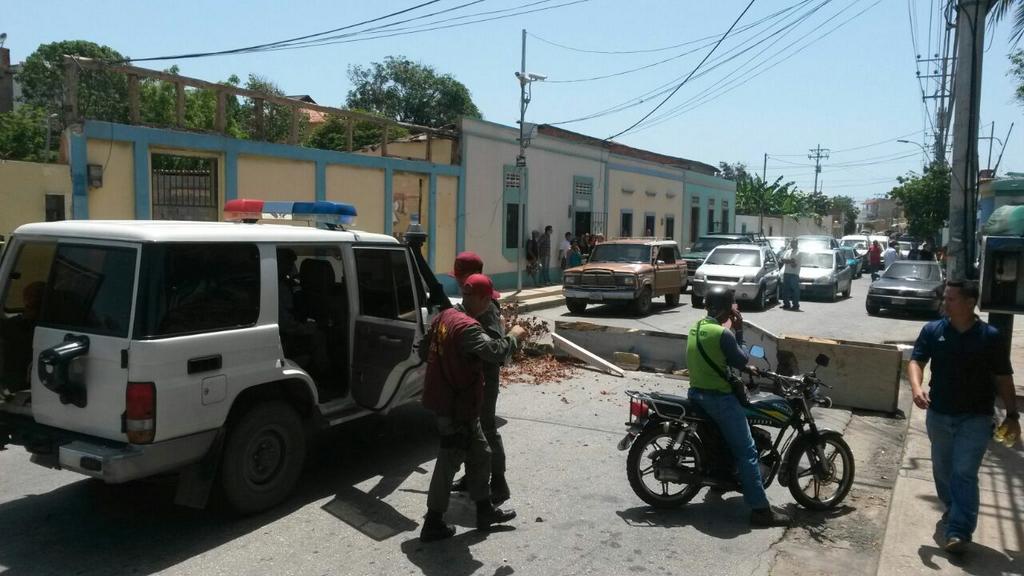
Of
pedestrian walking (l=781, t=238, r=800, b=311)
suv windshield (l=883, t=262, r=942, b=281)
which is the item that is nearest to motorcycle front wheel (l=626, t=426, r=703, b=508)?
pedestrian walking (l=781, t=238, r=800, b=311)

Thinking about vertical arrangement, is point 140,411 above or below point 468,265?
below

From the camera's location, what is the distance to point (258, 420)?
5266mm

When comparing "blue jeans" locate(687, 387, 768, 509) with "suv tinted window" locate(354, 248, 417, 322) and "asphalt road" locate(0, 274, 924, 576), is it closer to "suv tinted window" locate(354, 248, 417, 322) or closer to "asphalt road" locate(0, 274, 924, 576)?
"asphalt road" locate(0, 274, 924, 576)

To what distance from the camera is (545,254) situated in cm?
2531

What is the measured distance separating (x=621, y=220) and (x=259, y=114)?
1829 cm

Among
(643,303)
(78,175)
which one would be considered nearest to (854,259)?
(643,303)

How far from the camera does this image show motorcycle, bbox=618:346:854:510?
18.1 feet

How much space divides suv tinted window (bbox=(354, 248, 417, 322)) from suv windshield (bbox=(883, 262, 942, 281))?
17096 mm

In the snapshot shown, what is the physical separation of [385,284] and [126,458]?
2.66m

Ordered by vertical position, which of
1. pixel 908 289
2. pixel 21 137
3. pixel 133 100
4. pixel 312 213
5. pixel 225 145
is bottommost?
pixel 908 289

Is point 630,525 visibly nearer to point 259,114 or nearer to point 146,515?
point 146,515

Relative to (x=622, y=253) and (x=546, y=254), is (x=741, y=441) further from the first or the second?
(x=546, y=254)

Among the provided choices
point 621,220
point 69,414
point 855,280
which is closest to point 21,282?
point 69,414

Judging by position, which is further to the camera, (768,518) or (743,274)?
(743,274)
